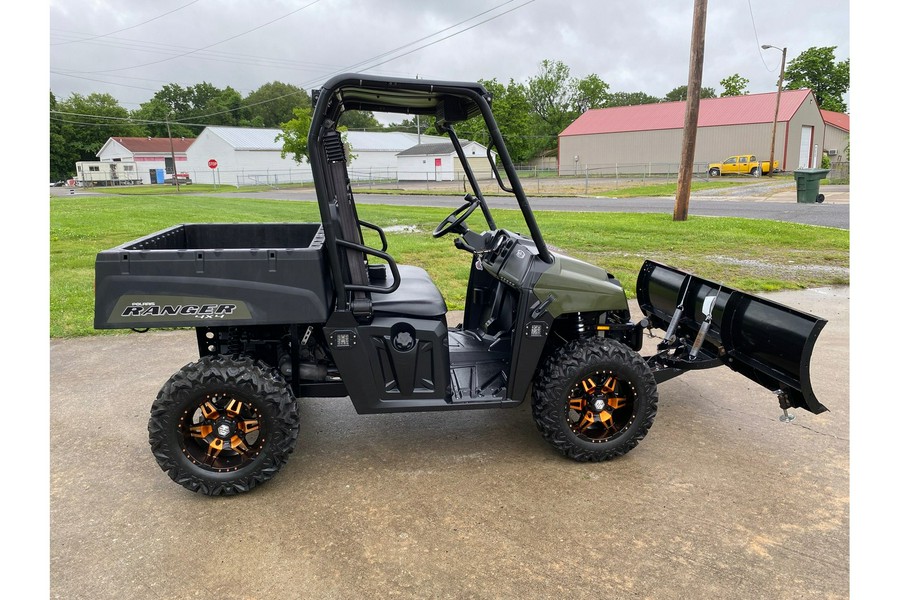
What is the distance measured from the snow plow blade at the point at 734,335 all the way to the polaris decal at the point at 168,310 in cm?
262

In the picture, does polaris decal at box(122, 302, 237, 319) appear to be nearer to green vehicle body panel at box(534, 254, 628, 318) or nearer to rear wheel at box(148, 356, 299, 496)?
rear wheel at box(148, 356, 299, 496)

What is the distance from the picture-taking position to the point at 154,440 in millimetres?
3232

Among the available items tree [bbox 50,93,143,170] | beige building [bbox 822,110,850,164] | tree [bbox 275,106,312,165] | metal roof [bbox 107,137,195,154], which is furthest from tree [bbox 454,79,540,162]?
tree [bbox 50,93,143,170]

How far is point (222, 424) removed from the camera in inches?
131

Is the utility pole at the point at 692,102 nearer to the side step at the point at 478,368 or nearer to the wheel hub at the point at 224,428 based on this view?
the side step at the point at 478,368

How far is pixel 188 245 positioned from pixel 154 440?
181cm

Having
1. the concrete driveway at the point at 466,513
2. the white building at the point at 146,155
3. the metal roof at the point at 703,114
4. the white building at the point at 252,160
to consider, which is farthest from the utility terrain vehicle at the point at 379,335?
the white building at the point at 146,155

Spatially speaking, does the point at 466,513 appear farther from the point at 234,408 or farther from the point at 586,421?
the point at 234,408

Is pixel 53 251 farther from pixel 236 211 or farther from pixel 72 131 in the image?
pixel 72 131

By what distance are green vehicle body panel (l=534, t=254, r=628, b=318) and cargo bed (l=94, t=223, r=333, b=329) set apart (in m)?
1.23

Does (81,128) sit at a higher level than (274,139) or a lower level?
higher


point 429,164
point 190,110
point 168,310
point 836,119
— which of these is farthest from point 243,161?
point 168,310

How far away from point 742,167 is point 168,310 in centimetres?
4292

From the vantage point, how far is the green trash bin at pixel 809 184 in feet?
66.3
